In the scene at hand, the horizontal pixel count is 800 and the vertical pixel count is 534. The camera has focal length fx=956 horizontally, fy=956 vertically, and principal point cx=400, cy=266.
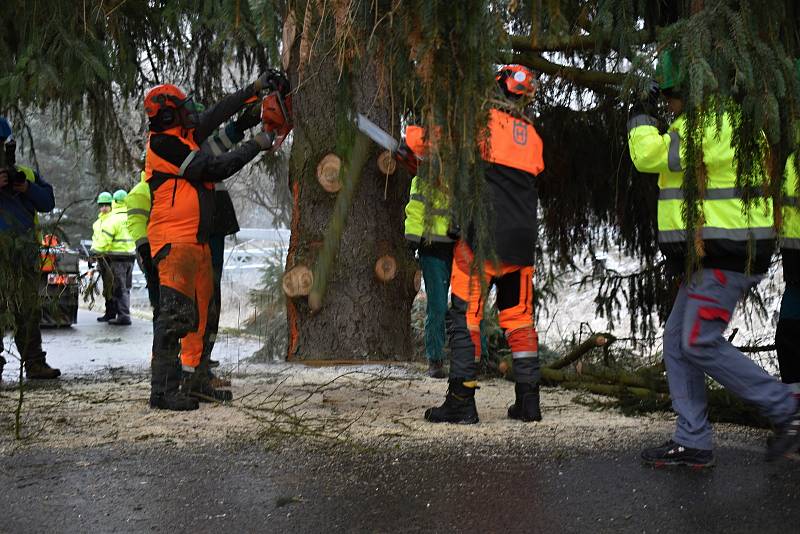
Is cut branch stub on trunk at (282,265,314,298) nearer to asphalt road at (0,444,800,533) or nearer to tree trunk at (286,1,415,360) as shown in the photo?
tree trunk at (286,1,415,360)

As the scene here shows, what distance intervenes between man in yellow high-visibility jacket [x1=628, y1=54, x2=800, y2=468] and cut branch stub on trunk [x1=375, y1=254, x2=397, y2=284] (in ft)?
12.5

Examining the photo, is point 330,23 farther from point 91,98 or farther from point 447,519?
point 91,98

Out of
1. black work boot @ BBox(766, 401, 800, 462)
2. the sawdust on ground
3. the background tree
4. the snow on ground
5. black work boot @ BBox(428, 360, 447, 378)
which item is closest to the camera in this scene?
the background tree

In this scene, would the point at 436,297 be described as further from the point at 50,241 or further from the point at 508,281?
the point at 50,241

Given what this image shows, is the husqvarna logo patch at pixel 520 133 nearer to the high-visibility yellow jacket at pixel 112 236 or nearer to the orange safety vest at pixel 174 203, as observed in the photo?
the orange safety vest at pixel 174 203

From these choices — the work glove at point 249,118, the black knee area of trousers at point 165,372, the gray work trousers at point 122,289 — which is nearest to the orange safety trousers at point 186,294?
the black knee area of trousers at point 165,372

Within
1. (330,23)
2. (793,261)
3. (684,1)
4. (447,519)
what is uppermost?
(684,1)

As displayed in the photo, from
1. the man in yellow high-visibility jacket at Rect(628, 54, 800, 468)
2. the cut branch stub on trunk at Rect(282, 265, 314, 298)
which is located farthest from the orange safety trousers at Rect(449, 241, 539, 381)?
the cut branch stub on trunk at Rect(282, 265, 314, 298)

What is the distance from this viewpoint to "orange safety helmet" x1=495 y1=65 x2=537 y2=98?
4770 millimetres

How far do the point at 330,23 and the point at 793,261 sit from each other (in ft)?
8.43

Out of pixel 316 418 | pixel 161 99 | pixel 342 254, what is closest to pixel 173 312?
pixel 316 418

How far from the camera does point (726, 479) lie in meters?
3.79

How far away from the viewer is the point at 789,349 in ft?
15.5

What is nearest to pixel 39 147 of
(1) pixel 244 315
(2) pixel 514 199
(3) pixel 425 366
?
(1) pixel 244 315
